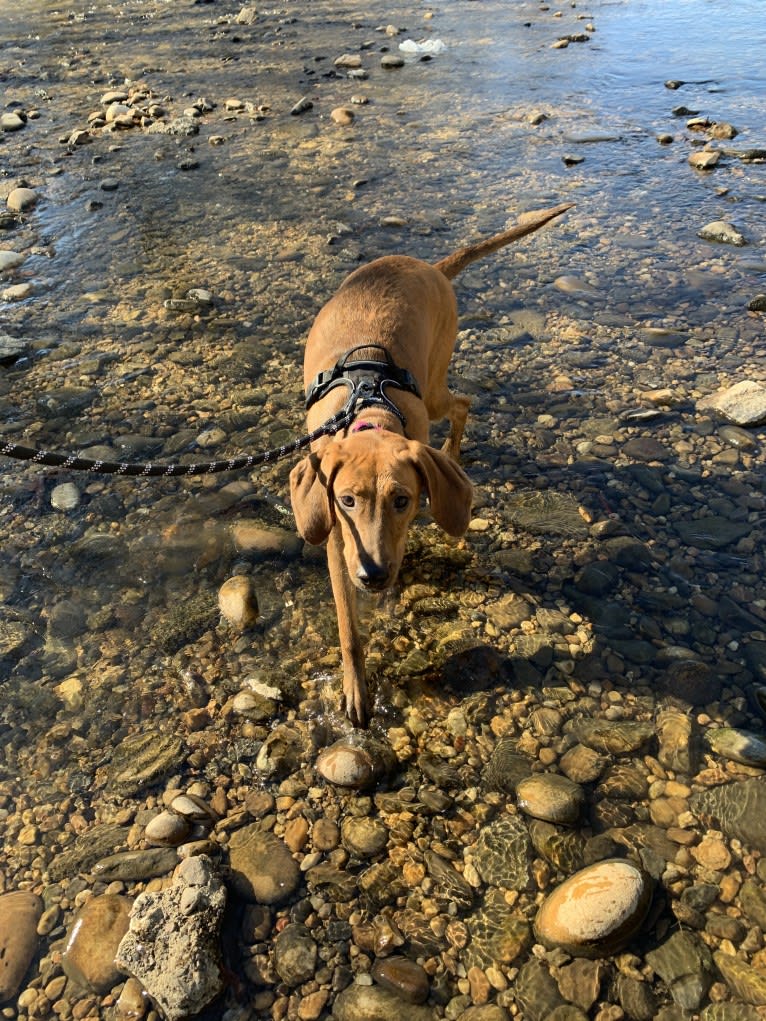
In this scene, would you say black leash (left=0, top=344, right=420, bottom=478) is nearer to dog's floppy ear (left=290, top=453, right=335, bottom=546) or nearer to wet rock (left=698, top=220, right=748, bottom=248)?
dog's floppy ear (left=290, top=453, right=335, bottom=546)

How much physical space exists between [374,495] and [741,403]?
3793mm

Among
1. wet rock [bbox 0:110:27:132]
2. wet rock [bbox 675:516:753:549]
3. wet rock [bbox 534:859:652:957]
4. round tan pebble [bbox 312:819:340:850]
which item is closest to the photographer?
wet rock [bbox 534:859:652:957]

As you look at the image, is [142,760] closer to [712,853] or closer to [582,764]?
[582,764]

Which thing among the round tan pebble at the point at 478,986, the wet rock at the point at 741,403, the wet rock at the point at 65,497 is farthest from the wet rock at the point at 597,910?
the wet rock at the point at 65,497

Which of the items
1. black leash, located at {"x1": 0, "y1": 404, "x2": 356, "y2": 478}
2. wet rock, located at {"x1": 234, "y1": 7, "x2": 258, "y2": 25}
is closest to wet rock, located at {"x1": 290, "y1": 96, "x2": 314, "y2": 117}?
wet rock, located at {"x1": 234, "y1": 7, "x2": 258, "y2": 25}

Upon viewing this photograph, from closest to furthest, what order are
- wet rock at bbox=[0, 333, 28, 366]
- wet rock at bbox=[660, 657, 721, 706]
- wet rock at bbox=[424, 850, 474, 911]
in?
wet rock at bbox=[424, 850, 474, 911]
wet rock at bbox=[660, 657, 721, 706]
wet rock at bbox=[0, 333, 28, 366]

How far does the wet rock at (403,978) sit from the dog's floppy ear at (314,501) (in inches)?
75.3

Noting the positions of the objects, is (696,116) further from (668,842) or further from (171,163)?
(668,842)

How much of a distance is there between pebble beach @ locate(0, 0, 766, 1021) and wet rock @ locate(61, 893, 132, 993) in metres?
0.01

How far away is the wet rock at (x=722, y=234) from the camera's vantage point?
8141 mm

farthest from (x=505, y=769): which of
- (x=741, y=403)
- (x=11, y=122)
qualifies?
(x=11, y=122)

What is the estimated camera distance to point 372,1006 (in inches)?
109

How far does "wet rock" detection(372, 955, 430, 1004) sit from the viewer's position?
2781 mm

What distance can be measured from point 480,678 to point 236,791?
1.47 metres
